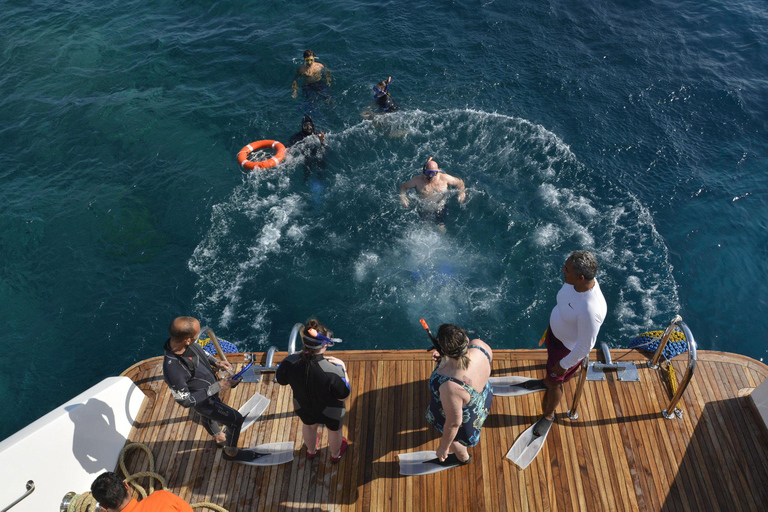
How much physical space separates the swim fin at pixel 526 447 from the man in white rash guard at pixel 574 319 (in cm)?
62

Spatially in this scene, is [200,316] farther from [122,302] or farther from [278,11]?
[278,11]

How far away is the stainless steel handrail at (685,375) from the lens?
5102 millimetres

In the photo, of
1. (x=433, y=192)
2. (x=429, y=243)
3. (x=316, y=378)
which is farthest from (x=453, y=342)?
(x=433, y=192)

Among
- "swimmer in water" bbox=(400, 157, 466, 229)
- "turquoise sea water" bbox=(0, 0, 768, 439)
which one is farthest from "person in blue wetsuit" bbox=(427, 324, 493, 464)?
"swimmer in water" bbox=(400, 157, 466, 229)

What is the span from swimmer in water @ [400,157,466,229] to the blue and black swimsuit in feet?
20.5

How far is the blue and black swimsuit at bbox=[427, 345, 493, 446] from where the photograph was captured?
14.5 ft

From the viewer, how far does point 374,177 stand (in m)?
11.9

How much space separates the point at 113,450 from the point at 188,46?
15055mm

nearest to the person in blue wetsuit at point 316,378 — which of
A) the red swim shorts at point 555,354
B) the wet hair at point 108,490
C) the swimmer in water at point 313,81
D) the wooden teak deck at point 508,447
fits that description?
the wooden teak deck at point 508,447

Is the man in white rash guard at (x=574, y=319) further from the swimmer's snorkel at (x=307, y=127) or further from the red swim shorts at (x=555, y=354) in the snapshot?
the swimmer's snorkel at (x=307, y=127)

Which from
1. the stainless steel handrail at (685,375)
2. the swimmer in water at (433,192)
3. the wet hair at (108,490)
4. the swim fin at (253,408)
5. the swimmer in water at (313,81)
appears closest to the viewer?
the wet hair at (108,490)

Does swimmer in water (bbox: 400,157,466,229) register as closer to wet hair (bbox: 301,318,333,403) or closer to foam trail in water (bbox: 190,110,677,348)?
foam trail in water (bbox: 190,110,677,348)

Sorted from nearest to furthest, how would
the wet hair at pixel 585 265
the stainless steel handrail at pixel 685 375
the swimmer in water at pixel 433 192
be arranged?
the wet hair at pixel 585 265
the stainless steel handrail at pixel 685 375
the swimmer in water at pixel 433 192

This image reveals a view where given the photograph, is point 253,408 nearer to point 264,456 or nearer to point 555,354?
point 264,456
